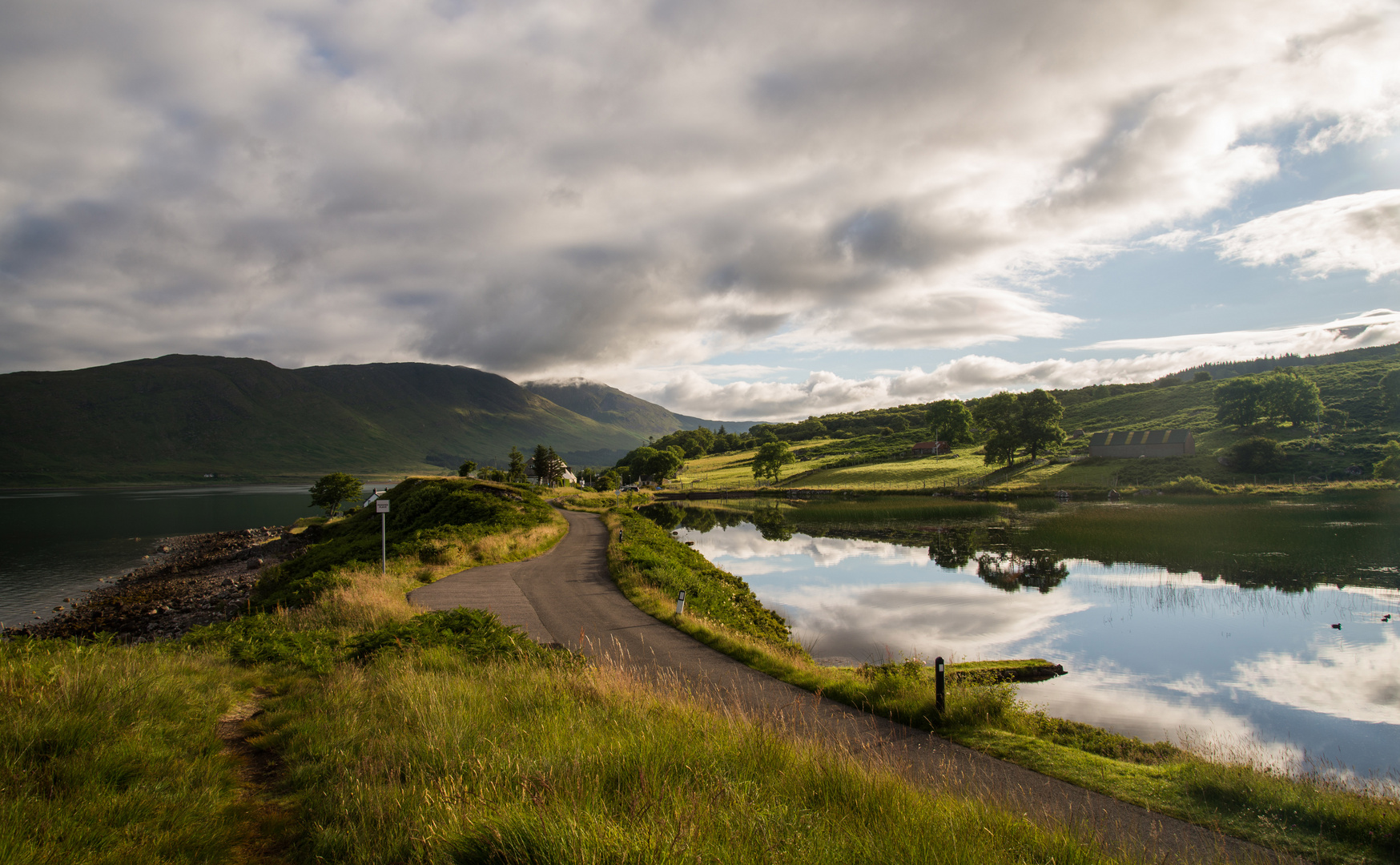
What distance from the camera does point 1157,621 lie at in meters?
22.0

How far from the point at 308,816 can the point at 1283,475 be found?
93926mm

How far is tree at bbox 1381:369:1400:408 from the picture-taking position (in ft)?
308

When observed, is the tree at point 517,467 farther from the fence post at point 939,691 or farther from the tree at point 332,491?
the fence post at point 939,691

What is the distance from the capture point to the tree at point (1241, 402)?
88.6 meters

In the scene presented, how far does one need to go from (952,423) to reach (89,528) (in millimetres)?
130697

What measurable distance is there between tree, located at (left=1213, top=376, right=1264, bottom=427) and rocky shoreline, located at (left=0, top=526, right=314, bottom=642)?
11809cm

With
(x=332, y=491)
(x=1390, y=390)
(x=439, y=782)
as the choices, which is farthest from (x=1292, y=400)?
(x=332, y=491)

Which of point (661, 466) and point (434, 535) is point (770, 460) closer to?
point (661, 466)

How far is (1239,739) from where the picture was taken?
12.7m

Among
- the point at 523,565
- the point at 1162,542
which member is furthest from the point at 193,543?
the point at 1162,542

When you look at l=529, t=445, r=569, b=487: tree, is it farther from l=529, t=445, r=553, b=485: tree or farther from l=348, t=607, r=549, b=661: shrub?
l=348, t=607, r=549, b=661: shrub

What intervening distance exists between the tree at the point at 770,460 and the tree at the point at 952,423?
33.3 m

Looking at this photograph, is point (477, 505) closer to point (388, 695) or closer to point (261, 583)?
point (261, 583)

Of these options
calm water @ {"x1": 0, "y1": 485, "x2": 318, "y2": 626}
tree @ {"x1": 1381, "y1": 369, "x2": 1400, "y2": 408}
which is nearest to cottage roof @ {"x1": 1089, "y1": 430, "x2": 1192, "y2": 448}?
tree @ {"x1": 1381, "y1": 369, "x2": 1400, "y2": 408}
